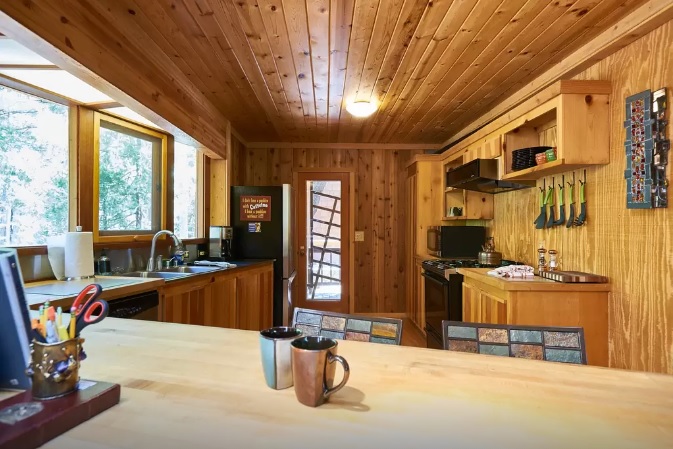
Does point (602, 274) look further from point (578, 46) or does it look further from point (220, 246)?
point (220, 246)


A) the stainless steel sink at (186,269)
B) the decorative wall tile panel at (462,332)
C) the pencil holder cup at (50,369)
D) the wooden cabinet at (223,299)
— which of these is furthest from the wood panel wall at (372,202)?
the pencil holder cup at (50,369)

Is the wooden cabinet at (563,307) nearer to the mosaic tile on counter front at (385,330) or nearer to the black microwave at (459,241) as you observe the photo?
the mosaic tile on counter front at (385,330)

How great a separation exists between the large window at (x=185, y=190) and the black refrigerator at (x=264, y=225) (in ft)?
1.32

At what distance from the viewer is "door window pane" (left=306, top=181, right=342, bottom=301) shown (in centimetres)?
524

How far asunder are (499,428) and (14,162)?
247 centimetres

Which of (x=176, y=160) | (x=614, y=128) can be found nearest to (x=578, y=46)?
(x=614, y=128)

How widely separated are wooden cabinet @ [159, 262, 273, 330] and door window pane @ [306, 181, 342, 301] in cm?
120

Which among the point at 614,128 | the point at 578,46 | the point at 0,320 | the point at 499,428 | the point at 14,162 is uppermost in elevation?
the point at 578,46

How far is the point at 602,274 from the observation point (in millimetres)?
2291

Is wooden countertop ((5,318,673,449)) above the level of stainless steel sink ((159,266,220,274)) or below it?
above

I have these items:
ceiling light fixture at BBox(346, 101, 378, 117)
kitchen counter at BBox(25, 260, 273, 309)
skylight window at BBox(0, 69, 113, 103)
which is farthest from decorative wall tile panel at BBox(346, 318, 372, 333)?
ceiling light fixture at BBox(346, 101, 378, 117)

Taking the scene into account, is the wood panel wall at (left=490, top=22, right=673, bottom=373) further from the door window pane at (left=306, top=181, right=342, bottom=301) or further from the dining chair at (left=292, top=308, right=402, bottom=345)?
the door window pane at (left=306, top=181, right=342, bottom=301)

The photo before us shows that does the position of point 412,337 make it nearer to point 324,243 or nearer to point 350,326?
point 324,243

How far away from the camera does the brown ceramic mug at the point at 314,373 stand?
0.66 meters
